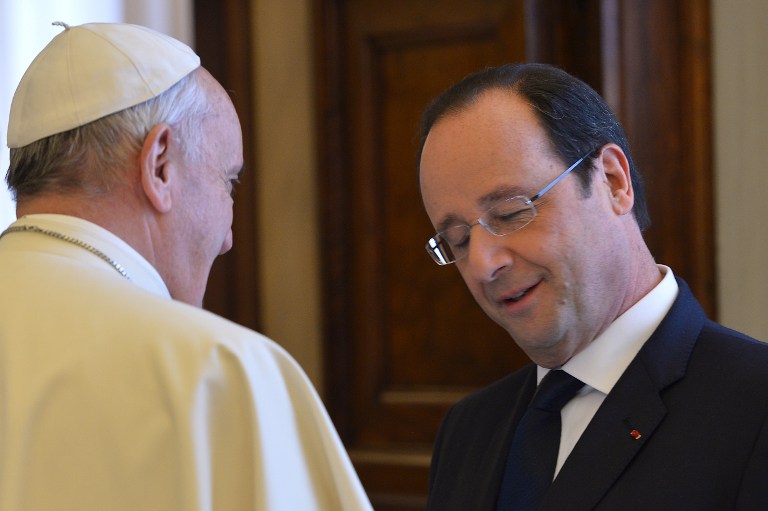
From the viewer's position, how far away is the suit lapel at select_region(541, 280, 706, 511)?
5.74 ft

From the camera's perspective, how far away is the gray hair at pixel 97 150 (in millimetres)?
1646

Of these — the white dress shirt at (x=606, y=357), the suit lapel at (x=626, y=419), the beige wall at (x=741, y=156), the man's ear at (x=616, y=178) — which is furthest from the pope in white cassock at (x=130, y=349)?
the beige wall at (x=741, y=156)

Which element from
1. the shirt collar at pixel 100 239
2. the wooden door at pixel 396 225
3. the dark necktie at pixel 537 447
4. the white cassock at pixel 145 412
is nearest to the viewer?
the white cassock at pixel 145 412

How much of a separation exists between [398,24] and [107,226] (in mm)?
2702

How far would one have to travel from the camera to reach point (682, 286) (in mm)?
1970

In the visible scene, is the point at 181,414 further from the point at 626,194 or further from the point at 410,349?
the point at 410,349

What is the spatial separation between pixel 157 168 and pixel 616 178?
34.5 inches

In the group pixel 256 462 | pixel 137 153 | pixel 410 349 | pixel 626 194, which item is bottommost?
pixel 410 349

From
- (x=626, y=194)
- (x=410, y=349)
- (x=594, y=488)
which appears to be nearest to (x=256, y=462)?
(x=594, y=488)

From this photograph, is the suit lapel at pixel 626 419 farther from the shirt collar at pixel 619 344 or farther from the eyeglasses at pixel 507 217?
the eyeglasses at pixel 507 217

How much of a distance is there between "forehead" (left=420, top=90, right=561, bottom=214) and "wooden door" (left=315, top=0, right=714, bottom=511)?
181 centimetres

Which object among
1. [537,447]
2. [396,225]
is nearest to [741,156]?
[396,225]

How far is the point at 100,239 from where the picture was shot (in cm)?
160

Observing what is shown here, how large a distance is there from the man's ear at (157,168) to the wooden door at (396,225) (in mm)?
2322
